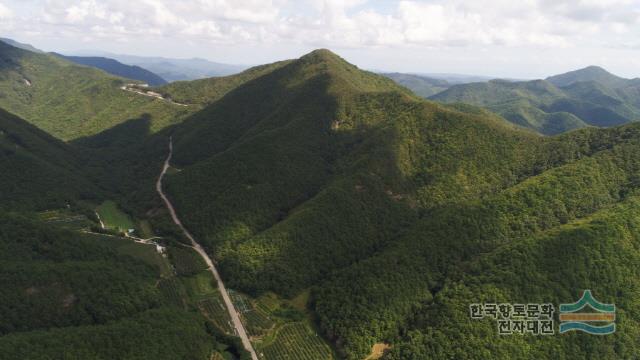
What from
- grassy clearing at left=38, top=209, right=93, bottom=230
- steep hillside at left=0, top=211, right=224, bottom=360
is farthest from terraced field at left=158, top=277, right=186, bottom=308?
grassy clearing at left=38, top=209, right=93, bottom=230

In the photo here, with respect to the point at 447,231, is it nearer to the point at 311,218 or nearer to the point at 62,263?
the point at 311,218

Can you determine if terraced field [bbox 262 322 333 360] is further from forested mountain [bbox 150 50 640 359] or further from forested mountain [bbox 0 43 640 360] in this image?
forested mountain [bbox 150 50 640 359]

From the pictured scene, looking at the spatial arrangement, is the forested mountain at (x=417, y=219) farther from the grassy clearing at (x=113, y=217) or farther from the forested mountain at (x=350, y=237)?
the grassy clearing at (x=113, y=217)

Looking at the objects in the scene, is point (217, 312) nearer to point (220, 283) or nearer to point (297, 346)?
point (220, 283)

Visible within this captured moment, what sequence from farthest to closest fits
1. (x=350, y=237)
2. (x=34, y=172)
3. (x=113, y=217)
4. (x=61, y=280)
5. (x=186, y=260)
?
(x=34, y=172), (x=113, y=217), (x=350, y=237), (x=186, y=260), (x=61, y=280)

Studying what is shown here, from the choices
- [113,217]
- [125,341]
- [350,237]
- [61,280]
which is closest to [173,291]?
[125,341]
